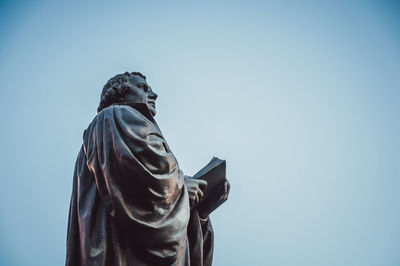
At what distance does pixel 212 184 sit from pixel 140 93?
1.39 m

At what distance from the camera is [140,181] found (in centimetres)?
354

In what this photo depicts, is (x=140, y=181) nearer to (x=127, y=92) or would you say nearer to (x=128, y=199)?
(x=128, y=199)

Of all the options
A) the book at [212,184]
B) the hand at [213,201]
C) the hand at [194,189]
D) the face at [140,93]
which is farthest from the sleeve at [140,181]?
the face at [140,93]

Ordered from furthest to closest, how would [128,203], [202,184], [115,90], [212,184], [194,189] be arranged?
1. [115,90]
2. [212,184]
3. [202,184]
4. [194,189]
5. [128,203]

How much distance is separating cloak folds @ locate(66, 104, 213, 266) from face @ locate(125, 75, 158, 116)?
2.77 ft

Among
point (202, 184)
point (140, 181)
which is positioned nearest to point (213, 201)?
point (202, 184)

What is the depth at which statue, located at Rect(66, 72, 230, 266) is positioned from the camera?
3.49 m

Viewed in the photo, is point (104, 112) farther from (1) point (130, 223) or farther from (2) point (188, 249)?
(2) point (188, 249)

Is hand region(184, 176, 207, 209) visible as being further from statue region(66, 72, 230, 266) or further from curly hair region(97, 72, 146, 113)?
curly hair region(97, 72, 146, 113)

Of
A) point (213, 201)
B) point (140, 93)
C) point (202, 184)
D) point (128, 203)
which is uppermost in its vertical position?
point (140, 93)

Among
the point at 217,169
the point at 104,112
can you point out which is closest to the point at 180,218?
the point at 217,169

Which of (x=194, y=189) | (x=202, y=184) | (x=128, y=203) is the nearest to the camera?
(x=128, y=203)

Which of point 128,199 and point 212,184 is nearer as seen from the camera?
point 128,199

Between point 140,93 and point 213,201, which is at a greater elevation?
point 140,93
